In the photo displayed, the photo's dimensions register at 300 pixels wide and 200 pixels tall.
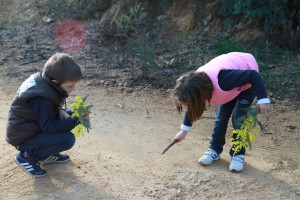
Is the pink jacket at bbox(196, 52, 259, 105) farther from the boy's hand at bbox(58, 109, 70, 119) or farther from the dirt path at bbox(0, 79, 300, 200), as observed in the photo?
the boy's hand at bbox(58, 109, 70, 119)

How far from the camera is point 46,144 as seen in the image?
3.31 m

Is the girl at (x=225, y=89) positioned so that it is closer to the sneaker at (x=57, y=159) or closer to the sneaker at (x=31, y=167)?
the sneaker at (x=57, y=159)

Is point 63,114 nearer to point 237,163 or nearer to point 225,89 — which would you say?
point 225,89

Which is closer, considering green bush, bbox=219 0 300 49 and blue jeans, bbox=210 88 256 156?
blue jeans, bbox=210 88 256 156

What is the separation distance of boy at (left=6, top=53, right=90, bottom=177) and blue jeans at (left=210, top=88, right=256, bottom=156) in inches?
48.8

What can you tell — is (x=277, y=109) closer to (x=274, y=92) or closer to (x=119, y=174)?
(x=274, y=92)

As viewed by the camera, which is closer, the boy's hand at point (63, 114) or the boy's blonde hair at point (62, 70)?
the boy's blonde hair at point (62, 70)

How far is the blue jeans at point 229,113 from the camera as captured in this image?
333cm

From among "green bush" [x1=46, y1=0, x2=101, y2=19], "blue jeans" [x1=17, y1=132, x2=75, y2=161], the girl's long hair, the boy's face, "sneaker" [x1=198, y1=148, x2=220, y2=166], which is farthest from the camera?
"green bush" [x1=46, y1=0, x2=101, y2=19]

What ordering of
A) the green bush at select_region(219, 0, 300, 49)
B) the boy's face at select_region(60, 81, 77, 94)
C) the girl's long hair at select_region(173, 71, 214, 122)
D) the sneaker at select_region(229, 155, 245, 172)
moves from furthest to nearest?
the green bush at select_region(219, 0, 300, 49) < the sneaker at select_region(229, 155, 245, 172) < the boy's face at select_region(60, 81, 77, 94) < the girl's long hair at select_region(173, 71, 214, 122)

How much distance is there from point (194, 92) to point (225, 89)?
31 centimetres

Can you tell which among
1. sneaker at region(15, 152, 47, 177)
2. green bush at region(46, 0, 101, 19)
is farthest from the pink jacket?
green bush at region(46, 0, 101, 19)

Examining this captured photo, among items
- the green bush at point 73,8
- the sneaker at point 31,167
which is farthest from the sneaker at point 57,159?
the green bush at point 73,8

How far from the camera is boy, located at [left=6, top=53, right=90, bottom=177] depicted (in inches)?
122
